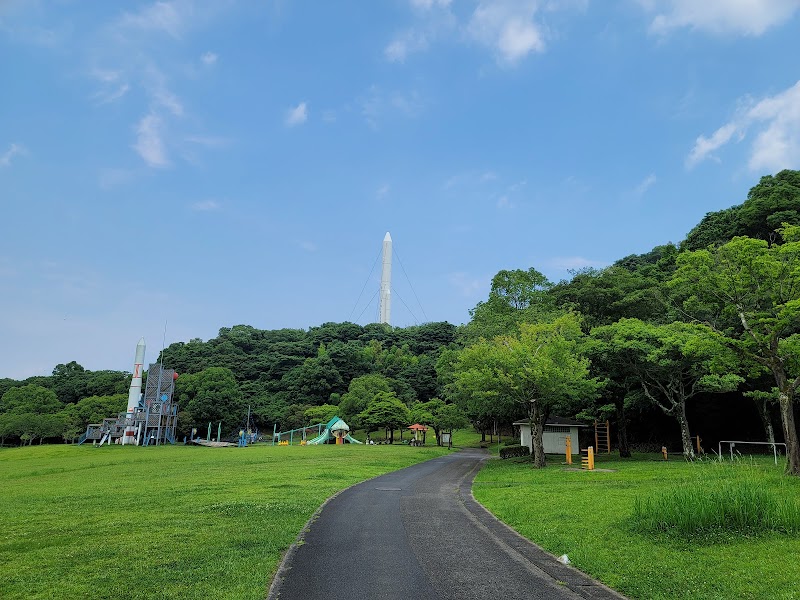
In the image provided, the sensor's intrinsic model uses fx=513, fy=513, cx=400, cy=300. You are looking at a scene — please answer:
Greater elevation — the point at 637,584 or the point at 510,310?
the point at 510,310

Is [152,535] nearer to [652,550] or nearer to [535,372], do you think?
[652,550]

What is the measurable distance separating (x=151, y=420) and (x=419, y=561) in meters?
58.1

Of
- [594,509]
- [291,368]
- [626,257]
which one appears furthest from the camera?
[291,368]

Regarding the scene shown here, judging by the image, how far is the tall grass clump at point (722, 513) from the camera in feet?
26.7

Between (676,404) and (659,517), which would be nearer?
(659,517)

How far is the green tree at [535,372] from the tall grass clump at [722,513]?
13213 millimetres

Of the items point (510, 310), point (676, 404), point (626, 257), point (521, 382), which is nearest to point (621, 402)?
point (676, 404)

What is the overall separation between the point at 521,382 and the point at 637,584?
16917 millimetres

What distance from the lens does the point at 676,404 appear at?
26344 mm

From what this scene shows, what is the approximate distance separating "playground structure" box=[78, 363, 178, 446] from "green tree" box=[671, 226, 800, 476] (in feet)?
182

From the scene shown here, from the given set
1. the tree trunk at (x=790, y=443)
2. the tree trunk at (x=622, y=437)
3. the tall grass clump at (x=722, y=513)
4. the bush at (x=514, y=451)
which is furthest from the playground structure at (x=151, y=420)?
the tall grass clump at (x=722, y=513)

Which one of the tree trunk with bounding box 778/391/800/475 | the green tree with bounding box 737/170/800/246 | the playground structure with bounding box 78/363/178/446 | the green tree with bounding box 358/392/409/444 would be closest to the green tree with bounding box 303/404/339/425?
the green tree with bounding box 358/392/409/444

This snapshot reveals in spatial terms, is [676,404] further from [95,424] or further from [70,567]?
[95,424]

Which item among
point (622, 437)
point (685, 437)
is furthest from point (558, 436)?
point (685, 437)
